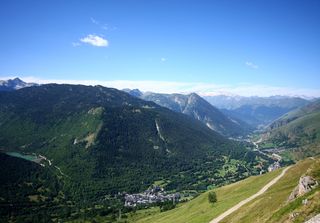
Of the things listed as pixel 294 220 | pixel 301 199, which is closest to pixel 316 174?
pixel 301 199

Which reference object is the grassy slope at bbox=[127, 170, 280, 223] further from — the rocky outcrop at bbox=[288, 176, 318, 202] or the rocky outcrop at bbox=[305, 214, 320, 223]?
the rocky outcrop at bbox=[305, 214, 320, 223]

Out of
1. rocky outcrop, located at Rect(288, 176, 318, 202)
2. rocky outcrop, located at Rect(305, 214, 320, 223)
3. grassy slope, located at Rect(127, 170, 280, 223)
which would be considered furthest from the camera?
grassy slope, located at Rect(127, 170, 280, 223)


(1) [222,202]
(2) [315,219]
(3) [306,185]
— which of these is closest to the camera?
(2) [315,219]

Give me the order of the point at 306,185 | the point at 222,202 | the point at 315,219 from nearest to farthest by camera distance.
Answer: the point at 315,219 < the point at 306,185 < the point at 222,202

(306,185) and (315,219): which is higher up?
(315,219)

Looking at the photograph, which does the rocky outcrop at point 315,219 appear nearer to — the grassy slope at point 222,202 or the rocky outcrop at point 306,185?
the rocky outcrop at point 306,185

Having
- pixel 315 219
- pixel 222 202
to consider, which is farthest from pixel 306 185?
pixel 222 202

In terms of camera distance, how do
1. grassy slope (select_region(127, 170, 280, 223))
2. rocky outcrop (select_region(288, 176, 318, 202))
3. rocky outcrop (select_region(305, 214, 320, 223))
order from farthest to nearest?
1. grassy slope (select_region(127, 170, 280, 223))
2. rocky outcrop (select_region(288, 176, 318, 202))
3. rocky outcrop (select_region(305, 214, 320, 223))

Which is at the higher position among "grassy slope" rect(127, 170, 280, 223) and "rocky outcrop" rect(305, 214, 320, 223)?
"rocky outcrop" rect(305, 214, 320, 223)

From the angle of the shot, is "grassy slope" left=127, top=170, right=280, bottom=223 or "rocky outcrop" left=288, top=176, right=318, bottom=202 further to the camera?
"grassy slope" left=127, top=170, right=280, bottom=223

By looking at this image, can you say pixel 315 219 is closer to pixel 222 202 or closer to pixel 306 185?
pixel 306 185

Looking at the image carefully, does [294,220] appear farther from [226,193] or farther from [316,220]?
[226,193]

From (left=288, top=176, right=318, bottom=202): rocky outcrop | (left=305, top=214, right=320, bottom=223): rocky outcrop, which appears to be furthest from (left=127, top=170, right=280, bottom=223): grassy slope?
(left=305, top=214, right=320, bottom=223): rocky outcrop

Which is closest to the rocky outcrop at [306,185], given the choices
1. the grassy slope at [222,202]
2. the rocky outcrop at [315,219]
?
the rocky outcrop at [315,219]
